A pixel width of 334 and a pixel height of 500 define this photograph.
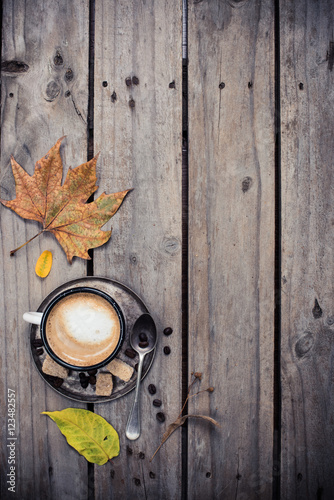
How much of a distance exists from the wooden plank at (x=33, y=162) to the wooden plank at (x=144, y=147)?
55 millimetres

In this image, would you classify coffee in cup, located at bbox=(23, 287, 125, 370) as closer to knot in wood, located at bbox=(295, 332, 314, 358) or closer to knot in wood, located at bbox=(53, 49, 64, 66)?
knot in wood, located at bbox=(295, 332, 314, 358)

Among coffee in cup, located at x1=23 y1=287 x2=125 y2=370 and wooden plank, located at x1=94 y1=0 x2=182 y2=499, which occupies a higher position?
wooden plank, located at x1=94 y1=0 x2=182 y2=499

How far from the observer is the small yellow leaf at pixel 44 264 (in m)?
0.76

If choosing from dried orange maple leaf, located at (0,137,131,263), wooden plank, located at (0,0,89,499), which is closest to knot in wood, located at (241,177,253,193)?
dried orange maple leaf, located at (0,137,131,263)

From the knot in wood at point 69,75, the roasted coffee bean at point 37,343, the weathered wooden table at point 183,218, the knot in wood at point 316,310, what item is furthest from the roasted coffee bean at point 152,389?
the knot in wood at point 69,75

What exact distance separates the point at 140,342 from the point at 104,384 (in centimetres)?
12

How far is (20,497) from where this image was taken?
0.76 meters

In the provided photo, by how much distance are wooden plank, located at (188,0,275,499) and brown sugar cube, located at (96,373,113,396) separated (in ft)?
0.63

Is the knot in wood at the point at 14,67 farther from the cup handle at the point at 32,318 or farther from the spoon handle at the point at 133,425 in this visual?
the spoon handle at the point at 133,425

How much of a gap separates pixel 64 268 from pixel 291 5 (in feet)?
2.73

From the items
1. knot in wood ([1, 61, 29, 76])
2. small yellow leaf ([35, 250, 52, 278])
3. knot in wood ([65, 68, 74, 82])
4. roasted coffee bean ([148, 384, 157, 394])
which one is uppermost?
knot in wood ([1, 61, 29, 76])

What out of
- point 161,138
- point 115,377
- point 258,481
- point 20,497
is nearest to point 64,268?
point 115,377

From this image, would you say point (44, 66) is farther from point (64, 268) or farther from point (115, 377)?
point (115, 377)

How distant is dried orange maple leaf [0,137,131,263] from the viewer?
74 centimetres
